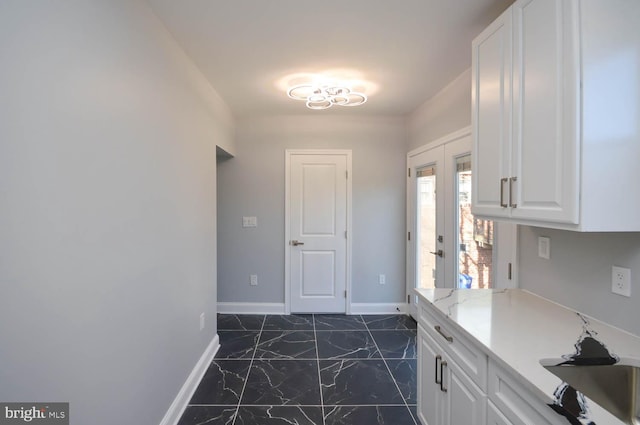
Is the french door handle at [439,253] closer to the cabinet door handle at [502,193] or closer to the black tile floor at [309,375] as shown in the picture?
the black tile floor at [309,375]

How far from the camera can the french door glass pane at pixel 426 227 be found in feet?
10.1

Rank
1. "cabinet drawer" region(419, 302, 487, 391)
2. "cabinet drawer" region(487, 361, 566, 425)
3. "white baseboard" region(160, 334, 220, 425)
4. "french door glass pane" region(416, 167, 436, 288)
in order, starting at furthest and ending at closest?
1. "french door glass pane" region(416, 167, 436, 288)
2. "white baseboard" region(160, 334, 220, 425)
3. "cabinet drawer" region(419, 302, 487, 391)
4. "cabinet drawer" region(487, 361, 566, 425)

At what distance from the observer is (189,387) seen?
2074 millimetres

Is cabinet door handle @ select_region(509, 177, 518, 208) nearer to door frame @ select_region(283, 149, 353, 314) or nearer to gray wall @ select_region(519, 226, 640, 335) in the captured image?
gray wall @ select_region(519, 226, 640, 335)

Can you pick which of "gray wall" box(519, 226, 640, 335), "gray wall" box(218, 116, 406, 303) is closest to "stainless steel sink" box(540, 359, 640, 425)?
"gray wall" box(519, 226, 640, 335)

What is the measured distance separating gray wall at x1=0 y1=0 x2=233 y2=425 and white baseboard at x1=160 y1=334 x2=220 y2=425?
0.06 m

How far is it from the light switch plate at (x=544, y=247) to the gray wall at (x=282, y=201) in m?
2.05

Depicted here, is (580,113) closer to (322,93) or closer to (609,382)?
(609,382)

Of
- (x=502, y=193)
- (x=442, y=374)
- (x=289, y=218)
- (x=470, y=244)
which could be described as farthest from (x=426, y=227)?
(x=442, y=374)

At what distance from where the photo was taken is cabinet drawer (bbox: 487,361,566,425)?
0.84 meters

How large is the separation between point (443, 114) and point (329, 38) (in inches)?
56.0

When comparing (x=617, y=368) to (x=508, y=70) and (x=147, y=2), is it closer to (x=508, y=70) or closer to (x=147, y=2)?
(x=508, y=70)

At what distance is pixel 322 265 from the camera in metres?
3.67

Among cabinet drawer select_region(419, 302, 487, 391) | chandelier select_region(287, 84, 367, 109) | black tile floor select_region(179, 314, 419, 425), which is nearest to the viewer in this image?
cabinet drawer select_region(419, 302, 487, 391)
